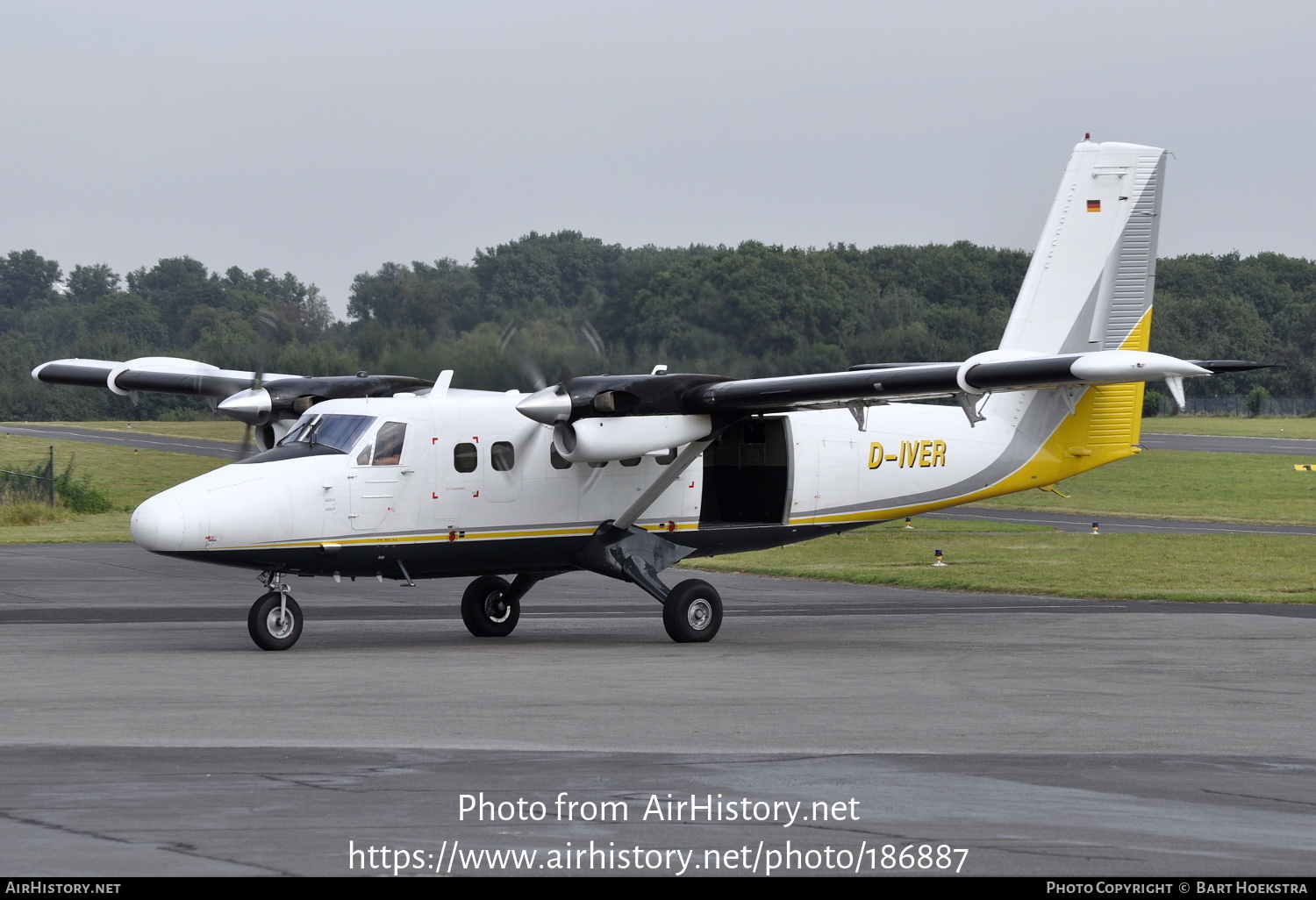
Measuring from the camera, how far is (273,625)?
1762 centimetres

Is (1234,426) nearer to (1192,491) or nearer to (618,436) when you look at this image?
(1192,491)

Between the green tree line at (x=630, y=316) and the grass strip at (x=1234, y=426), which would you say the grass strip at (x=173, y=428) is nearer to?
the green tree line at (x=630, y=316)

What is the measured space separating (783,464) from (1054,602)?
649 centimetres

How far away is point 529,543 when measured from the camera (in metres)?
19.2

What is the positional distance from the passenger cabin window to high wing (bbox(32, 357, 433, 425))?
9.15 ft

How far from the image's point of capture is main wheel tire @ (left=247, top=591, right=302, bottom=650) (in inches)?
690

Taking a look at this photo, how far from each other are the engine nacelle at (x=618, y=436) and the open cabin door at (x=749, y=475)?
1848 mm

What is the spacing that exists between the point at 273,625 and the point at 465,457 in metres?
3.13

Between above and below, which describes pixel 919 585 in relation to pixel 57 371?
below

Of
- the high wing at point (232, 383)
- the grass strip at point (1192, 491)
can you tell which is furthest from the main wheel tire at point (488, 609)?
the grass strip at point (1192, 491)

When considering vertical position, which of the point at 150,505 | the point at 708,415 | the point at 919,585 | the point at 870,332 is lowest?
the point at 919,585

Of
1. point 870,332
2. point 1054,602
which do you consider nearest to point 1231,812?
point 1054,602
